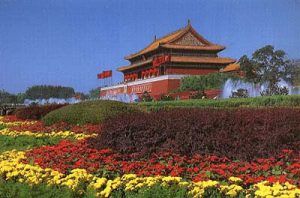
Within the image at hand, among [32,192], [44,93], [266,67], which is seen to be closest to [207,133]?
[32,192]

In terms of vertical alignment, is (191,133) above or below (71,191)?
above

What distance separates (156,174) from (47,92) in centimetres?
8137

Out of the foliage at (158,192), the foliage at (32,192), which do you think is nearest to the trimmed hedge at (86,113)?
the foliage at (32,192)

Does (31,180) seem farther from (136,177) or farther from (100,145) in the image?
(100,145)

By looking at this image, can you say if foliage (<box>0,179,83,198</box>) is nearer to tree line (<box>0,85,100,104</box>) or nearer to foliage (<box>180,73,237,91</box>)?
foliage (<box>180,73,237,91</box>)

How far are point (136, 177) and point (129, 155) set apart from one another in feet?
4.38

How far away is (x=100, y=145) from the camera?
22.1 ft

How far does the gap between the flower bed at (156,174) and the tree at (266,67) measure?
28993 millimetres

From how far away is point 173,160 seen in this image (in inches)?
223

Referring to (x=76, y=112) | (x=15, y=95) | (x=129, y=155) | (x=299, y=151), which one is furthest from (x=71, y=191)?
(x=15, y=95)

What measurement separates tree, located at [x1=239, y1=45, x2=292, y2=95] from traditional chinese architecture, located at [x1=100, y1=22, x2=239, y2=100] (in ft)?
25.8

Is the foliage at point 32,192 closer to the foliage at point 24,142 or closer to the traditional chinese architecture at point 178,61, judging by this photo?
the foliage at point 24,142

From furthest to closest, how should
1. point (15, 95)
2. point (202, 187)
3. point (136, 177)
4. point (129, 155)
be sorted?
1. point (15, 95)
2. point (129, 155)
3. point (136, 177)
4. point (202, 187)

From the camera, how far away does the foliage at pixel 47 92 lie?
3310 inches
